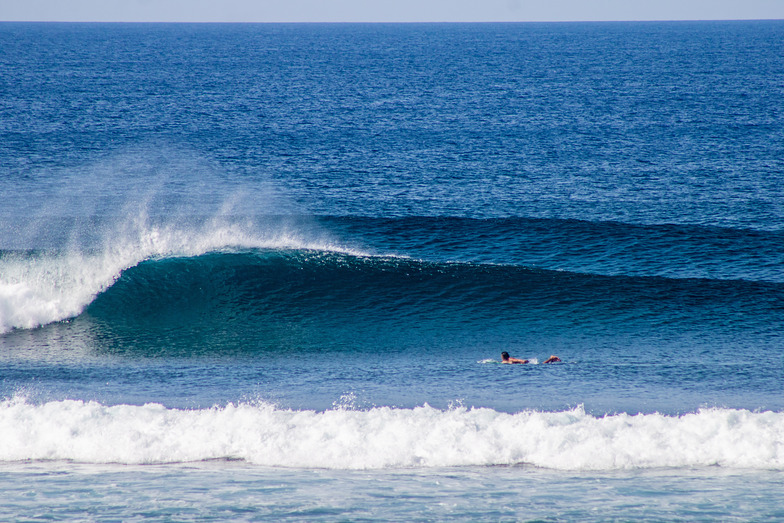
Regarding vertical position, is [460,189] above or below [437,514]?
above

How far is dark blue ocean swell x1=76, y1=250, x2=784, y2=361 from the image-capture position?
1498 centimetres

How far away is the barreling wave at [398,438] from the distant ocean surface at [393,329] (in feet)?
0.12

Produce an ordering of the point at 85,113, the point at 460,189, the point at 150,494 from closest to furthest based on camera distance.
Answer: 1. the point at 150,494
2. the point at 460,189
3. the point at 85,113

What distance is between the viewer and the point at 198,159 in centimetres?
3803

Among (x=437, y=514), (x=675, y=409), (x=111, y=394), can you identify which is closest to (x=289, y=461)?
(x=437, y=514)

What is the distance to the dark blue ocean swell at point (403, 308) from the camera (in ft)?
49.1

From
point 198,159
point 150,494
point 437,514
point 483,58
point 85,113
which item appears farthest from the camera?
point 483,58

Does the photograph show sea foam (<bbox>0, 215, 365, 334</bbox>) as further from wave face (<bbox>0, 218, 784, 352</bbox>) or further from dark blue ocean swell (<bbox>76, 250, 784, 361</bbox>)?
dark blue ocean swell (<bbox>76, 250, 784, 361</bbox>)

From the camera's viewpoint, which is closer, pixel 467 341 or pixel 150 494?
pixel 150 494

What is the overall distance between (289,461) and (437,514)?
2.66 meters

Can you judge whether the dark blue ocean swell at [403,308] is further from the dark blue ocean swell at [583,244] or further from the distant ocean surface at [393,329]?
the dark blue ocean swell at [583,244]

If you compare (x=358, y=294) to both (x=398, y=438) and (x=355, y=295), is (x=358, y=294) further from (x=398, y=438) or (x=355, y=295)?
(x=398, y=438)

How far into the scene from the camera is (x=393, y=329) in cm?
1588

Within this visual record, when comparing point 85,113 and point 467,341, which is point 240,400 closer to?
point 467,341
